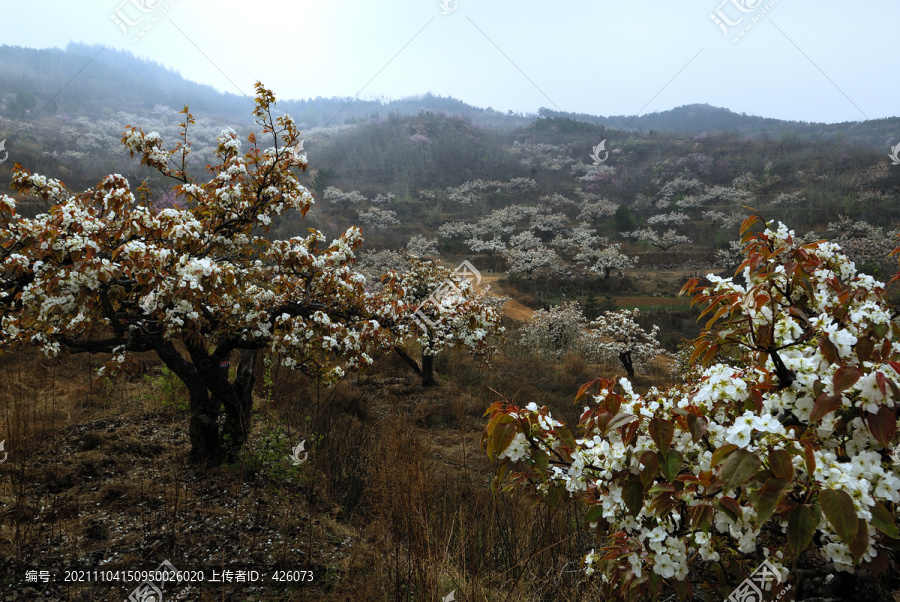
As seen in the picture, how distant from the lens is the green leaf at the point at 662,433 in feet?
4.03

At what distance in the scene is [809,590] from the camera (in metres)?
2.02

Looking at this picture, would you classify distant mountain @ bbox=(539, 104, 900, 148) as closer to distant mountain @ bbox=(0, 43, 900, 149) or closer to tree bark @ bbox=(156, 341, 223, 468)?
distant mountain @ bbox=(0, 43, 900, 149)

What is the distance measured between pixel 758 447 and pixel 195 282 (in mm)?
2942

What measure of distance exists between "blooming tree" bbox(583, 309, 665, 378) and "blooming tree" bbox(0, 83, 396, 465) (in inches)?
343

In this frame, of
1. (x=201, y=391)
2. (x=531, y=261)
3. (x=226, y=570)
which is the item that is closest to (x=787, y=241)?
(x=226, y=570)

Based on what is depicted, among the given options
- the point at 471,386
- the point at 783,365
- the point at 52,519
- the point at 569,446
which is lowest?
the point at 471,386

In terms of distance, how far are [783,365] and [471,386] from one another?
25.1 ft

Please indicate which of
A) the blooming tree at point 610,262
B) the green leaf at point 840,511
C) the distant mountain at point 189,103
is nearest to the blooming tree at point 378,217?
the blooming tree at point 610,262

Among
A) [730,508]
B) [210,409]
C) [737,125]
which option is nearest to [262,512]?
[210,409]

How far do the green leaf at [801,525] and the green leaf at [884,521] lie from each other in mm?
117

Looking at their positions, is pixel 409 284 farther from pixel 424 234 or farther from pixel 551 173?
pixel 551 173

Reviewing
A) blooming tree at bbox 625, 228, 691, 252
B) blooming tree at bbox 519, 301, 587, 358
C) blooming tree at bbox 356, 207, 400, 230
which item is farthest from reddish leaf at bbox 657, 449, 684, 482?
blooming tree at bbox 356, 207, 400, 230

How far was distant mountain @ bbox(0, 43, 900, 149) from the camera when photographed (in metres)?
43.4

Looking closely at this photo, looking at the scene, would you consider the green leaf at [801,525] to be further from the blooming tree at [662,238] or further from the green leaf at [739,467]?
the blooming tree at [662,238]
